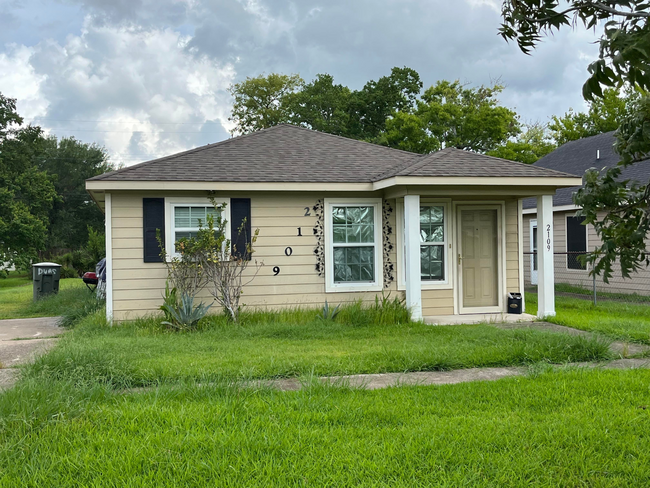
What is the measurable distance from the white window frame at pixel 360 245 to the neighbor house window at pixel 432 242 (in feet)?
2.68

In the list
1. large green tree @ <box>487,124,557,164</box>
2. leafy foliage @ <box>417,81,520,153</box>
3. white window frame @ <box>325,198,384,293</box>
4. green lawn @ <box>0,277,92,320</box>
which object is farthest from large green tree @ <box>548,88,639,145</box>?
green lawn @ <box>0,277,92,320</box>

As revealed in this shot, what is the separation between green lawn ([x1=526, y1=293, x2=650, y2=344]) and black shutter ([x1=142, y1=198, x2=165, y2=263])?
6.99 m

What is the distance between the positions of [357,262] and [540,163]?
45.6ft

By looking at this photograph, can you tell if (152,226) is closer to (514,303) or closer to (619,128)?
(514,303)

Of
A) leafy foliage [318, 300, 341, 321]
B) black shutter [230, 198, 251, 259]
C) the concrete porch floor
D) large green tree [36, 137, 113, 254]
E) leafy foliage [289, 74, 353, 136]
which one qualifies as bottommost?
the concrete porch floor

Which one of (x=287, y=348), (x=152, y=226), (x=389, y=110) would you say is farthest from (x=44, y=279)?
(x=389, y=110)

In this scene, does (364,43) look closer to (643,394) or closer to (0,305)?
(0,305)

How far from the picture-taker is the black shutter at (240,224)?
31.2ft

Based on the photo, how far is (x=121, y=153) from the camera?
43625mm

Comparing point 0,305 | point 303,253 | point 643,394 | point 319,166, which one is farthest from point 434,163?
point 0,305

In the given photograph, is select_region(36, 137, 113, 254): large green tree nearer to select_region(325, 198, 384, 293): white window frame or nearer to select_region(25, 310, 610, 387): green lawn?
select_region(325, 198, 384, 293): white window frame

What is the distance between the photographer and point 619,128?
2168 millimetres

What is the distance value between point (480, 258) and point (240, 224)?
4709 mm

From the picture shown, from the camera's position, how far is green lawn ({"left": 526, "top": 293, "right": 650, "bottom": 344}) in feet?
25.7
